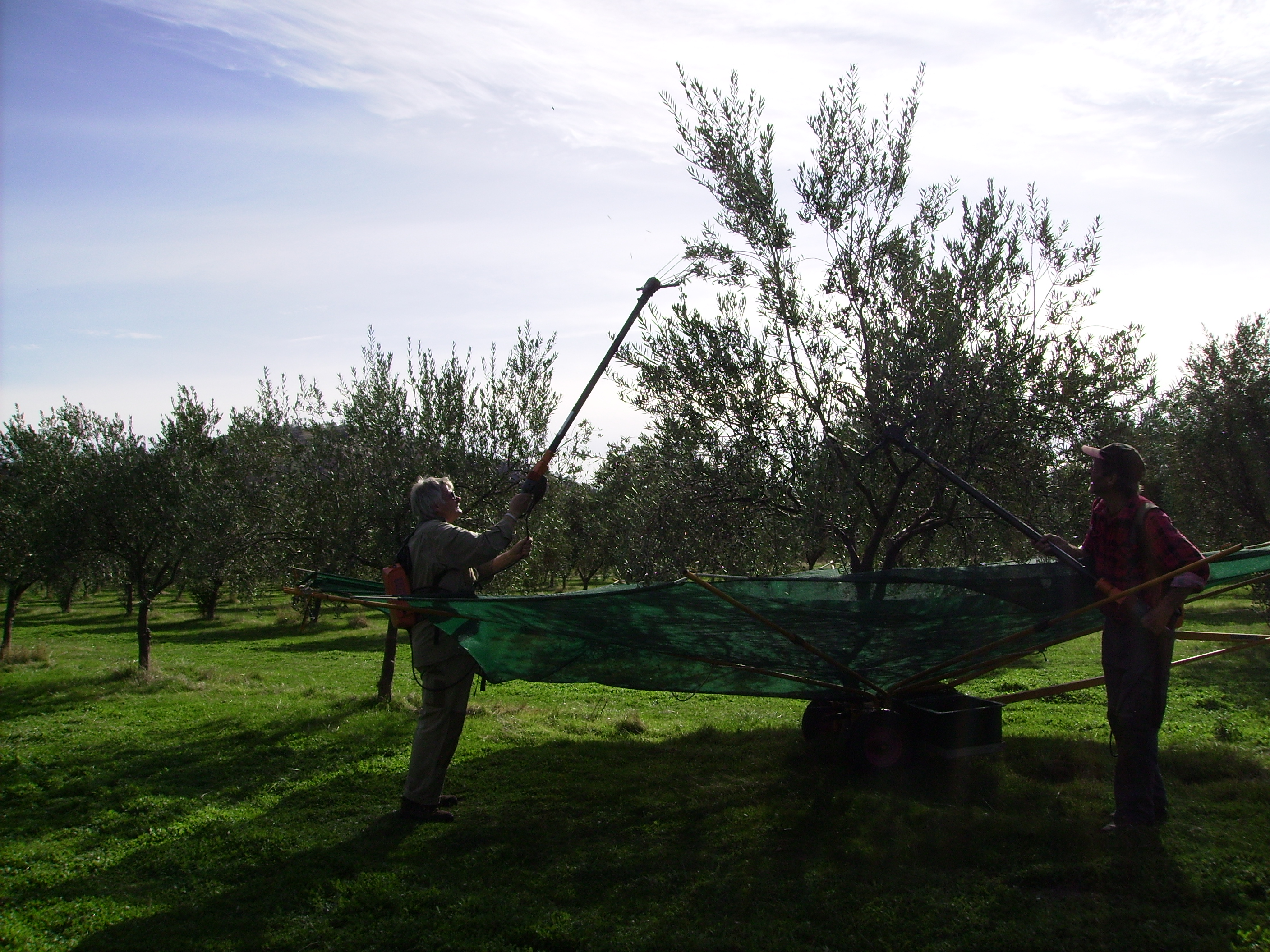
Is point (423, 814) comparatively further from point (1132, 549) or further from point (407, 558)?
point (1132, 549)

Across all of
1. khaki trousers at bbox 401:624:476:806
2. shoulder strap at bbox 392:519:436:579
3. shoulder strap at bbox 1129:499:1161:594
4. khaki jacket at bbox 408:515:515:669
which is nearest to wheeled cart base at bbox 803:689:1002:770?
shoulder strap at bbox 1129:499:1161:594

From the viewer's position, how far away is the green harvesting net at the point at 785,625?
5.17 meters

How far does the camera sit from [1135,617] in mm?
4844

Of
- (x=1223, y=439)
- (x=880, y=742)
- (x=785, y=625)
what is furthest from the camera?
(x=1223, y=439)

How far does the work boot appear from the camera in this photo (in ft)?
18.9

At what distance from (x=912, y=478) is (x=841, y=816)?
3.47 meters

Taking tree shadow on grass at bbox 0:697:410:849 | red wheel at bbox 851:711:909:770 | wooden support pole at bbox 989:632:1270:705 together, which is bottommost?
tree shadow on grass at bbox 0:697:410:849

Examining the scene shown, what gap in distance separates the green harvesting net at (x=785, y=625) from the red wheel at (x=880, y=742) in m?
0.45

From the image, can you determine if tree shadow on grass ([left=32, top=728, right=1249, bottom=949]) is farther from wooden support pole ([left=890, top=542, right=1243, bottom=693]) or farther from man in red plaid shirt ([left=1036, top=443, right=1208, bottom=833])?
wooden support pole ([left=890, top=542, right=1243, bottom=693])

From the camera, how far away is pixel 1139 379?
8.01 m

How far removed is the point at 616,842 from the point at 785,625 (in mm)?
1920

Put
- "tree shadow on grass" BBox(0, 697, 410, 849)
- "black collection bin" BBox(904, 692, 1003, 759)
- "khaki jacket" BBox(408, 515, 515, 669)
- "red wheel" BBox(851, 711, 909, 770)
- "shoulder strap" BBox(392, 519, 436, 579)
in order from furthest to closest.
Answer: "red wheel" BBox(851, 711, 909, 770), "tree shadow on grass" BBox(0, 697, 410, 849), "black collection bin" BBox(904, 692, 1003, 759), "shoulder strap" BBox(392, 519, 436, 579), "khaki jacket" BBox(408, 515, 515, 669)

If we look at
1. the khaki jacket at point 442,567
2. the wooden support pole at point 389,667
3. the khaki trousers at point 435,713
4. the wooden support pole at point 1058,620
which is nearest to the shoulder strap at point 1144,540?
the wooden support pole at point 1058,620

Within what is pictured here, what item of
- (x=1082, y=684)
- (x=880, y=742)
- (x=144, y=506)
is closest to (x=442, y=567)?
(x=880, y=742)
